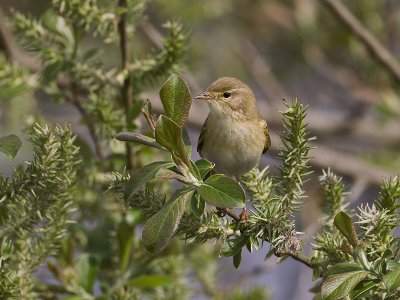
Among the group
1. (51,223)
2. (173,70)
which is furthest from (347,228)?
(173,70)

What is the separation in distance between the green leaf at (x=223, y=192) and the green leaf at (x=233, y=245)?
169 millimetres

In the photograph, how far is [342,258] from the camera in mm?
1737

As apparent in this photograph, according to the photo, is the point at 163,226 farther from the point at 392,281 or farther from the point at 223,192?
the point at 392,281

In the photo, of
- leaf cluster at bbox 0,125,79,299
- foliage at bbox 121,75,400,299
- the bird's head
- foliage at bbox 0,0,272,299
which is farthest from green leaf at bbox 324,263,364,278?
the bird's head

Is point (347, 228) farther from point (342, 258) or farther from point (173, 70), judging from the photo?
point (173, 70)

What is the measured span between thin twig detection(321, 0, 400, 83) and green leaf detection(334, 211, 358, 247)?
255 cm

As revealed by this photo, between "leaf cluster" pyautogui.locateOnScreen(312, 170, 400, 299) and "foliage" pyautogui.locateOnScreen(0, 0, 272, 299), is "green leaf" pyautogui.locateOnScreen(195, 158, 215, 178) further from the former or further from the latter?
"foliage" pyautogui.locateOnScreen(0, 0, 272, 299)

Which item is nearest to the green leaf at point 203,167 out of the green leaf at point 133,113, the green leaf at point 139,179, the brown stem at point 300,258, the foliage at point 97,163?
the green leaf at point 139,179

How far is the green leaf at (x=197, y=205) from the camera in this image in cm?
164

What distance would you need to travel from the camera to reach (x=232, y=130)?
3.12m

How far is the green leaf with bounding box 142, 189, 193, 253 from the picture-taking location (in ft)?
5.03

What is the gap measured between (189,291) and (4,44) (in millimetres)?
1620

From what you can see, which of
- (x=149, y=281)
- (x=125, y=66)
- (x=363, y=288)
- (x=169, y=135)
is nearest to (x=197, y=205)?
(x=169, y=135)

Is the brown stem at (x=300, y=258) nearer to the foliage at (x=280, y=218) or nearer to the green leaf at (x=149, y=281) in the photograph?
the foliage at (x=280, y=218)
